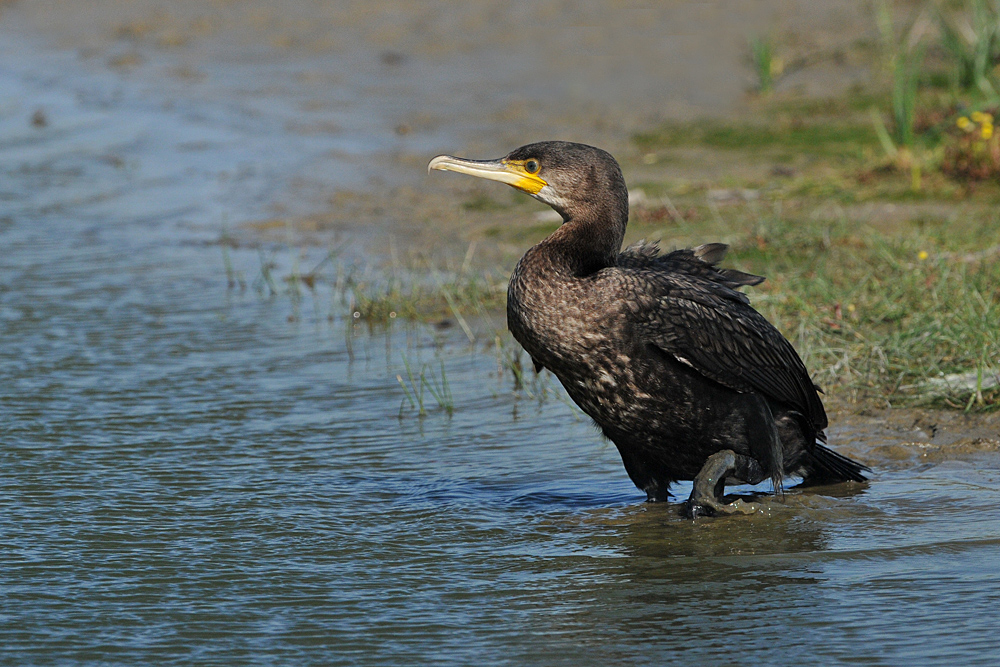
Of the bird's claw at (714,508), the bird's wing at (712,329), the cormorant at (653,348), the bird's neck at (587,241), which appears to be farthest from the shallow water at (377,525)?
the bird's neck at (587,241)

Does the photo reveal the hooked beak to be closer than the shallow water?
No

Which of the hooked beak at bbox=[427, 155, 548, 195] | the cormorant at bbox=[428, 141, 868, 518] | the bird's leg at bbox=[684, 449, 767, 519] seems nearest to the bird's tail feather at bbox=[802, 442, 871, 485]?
the cormorant at bbox=[428, 141, 868, 518]

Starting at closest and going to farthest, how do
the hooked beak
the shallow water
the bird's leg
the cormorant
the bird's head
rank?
1. the shallow water
2. the cormorant
3. the bird's leg
4. the bird's head
5. the hooked beak

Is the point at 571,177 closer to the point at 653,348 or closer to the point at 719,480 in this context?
the point at 653,348

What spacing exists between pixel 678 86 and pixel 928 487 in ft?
30.6

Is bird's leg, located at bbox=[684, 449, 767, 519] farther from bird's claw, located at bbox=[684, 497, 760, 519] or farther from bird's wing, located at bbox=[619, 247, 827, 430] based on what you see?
bird's wing, located at bbox=[619, 247, 827, 430]

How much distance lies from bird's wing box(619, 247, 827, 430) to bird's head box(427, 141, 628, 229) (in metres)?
0.25

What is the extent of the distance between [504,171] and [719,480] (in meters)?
1.34

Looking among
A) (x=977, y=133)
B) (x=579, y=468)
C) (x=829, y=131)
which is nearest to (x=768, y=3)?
(x=829, y=131)

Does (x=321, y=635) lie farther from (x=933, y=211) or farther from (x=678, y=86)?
(x=678, y=86)

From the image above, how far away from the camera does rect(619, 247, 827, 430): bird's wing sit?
183 inches

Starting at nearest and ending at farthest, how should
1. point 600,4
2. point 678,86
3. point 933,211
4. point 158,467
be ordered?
point 158,467 < point 933,211 < point 678,86 < point 600,4

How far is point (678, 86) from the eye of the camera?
45.3ft

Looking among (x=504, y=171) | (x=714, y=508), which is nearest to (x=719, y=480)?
(x=714, y=508)
